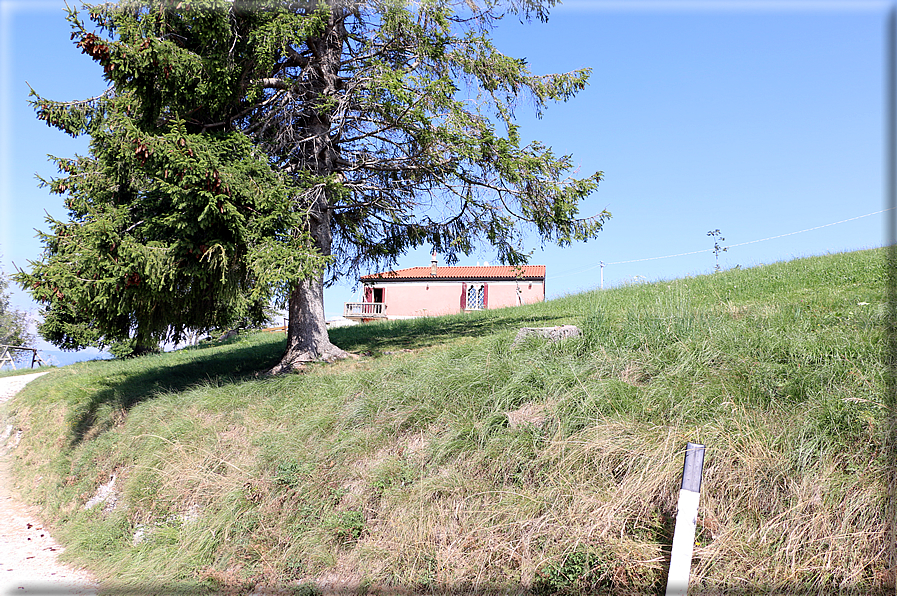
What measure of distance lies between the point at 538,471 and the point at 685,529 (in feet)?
4.43

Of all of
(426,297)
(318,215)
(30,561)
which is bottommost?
(30,561)

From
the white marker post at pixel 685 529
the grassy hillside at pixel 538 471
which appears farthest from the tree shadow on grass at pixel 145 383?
the white marker post at pixel 685 529

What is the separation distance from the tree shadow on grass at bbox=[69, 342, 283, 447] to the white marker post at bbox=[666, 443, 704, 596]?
25.3ft

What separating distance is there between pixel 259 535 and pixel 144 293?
4.57 metres

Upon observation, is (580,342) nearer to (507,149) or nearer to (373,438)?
(373,438)

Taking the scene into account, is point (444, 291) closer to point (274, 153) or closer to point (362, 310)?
point (362, 310)

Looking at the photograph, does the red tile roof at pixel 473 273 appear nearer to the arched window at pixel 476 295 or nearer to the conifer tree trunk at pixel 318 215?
the arched window at pixel 476 295

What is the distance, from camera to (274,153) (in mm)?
10570

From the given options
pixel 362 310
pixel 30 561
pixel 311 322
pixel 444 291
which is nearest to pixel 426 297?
pixel 444 291

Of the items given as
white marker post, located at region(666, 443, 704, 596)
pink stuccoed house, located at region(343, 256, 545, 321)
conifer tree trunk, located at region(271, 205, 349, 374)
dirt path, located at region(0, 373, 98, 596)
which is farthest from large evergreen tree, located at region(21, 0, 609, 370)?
pink stuccoed house, located at region(343, 256, 545, 321)

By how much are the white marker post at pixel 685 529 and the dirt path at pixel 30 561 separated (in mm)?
5271

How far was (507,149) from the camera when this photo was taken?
9.67m

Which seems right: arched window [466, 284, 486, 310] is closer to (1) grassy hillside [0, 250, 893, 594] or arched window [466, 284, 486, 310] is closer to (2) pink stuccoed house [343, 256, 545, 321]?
(2) pink stuccoed house [343, 256, 545, 321]

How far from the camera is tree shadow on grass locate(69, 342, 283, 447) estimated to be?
9.93 meters
